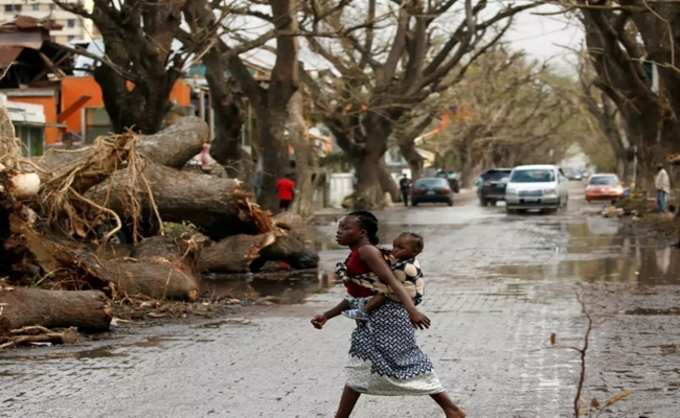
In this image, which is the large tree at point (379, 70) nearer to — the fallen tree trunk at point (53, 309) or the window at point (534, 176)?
the window at point (534, 176)

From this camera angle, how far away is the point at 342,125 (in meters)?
51.5

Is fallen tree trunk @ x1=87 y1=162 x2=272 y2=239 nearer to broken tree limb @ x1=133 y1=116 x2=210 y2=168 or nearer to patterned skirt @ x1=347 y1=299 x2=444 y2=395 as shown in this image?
broken tree limb @ x1=133 y1=116 x2=210 y2=168

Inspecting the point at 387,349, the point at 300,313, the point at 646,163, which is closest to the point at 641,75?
the point at 646,163

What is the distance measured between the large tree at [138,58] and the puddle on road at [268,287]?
557 centimetres

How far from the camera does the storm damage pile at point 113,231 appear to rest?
12.9m

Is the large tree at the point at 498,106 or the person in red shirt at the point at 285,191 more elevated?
the large tree at the point at 498,106

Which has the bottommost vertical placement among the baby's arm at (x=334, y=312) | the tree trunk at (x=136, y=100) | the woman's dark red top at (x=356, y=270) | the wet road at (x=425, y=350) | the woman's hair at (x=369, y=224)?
the wet road at (x=425, y=350)

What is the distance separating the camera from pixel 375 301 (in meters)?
7.68

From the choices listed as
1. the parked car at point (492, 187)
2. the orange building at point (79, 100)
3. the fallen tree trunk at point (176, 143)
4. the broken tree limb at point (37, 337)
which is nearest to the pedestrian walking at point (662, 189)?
the orange building at point (79, 100)

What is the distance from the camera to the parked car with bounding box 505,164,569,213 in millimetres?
46531

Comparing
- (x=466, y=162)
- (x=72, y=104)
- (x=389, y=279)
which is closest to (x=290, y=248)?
(x=389, y=279)

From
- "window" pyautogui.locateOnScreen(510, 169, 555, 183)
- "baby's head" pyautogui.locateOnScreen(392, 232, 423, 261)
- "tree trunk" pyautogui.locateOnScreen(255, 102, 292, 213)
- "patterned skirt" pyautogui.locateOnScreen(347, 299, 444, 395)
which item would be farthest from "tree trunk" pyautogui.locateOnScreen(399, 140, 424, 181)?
"patterned skirt" pyautogui.locateOnScreen(347, 299, 444, 395)

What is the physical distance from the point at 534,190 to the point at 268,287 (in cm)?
2907

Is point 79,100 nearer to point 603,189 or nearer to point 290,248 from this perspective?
point 290,248
